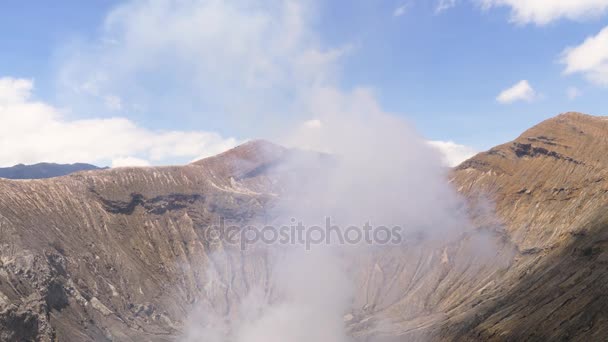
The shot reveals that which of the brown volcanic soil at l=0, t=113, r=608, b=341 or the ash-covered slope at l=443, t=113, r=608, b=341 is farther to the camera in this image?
the brown volcanic soil at l=0, t=113, r=608, b=341

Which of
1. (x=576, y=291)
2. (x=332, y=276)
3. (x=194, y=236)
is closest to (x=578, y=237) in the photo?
(x=576, y=291)

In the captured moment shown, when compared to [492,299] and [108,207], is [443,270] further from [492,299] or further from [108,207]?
[108,207]

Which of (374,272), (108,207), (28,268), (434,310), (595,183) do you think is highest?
(108,207)

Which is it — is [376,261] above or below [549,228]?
below

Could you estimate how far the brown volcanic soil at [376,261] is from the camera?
107938mm

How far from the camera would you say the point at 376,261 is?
18638 cm

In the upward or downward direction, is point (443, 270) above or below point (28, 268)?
below

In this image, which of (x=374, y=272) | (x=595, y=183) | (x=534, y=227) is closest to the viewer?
(x=595, y=183)

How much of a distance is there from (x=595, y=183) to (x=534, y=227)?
20.2m

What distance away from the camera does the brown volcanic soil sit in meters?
108

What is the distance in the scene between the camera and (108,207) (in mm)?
173500

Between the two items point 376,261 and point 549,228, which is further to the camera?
point 376,261

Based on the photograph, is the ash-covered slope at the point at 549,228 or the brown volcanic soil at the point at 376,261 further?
the brown volcanic soil at the point at 376,261

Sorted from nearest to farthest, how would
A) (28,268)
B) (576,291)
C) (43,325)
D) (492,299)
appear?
(576,291) → (43,325) → (28,268) → (492,299)
